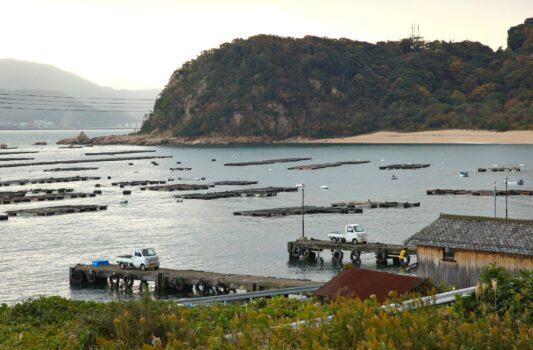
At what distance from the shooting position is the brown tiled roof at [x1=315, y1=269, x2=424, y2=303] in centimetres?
2758

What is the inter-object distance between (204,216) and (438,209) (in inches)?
1184

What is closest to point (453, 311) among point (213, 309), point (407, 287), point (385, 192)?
point (213, 309)

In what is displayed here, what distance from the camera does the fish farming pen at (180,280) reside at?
52.6m

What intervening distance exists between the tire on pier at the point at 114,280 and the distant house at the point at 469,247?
2804 cm

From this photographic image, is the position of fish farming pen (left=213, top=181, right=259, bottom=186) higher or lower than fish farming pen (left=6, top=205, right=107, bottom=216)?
higher

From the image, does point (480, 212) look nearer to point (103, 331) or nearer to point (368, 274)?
point (368, 274)

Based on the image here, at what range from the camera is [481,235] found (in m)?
38.5

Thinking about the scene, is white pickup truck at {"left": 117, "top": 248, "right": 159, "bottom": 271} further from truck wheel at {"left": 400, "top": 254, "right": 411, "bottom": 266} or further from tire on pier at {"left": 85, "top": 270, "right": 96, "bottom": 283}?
truck wheel at {"left": 400, "top": 254, "right": 411, "bottom": 266}

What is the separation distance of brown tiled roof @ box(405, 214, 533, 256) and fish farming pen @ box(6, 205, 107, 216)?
247 ft

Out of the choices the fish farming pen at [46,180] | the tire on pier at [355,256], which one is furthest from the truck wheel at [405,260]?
the fish farming pen at [46,180]

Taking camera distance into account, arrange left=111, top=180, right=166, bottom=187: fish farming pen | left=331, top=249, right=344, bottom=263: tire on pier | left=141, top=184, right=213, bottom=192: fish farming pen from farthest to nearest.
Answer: left=111, top=180, right=166, bottom=187: fish farming pen < left=141, top=184, right=213, bottom=192: fish farming pen < left=331, top=249, right=344, bottom=263: tire on pier

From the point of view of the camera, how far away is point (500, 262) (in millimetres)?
37969

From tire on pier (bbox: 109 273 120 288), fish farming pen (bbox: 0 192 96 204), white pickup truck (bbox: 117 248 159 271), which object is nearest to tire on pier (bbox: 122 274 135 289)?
tire on pier (bbox: 109 273 120 288)

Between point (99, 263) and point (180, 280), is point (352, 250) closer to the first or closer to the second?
point (180, 280)
